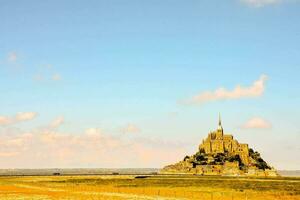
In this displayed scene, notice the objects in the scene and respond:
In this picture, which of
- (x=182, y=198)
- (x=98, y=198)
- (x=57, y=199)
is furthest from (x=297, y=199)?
(x=57, y=199)

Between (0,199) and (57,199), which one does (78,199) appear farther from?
(0,199)

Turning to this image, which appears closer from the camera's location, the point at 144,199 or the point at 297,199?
the point at 144,199

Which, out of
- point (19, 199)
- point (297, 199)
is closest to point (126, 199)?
point (19, 199)

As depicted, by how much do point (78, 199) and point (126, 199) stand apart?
22.0 feet

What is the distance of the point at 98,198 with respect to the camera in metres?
58.0

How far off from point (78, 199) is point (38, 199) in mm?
5951

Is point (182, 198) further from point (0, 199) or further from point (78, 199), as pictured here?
point (0, 199)

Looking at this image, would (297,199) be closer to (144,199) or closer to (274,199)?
(274,199)

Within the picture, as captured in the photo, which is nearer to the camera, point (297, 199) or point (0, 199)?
point (0, 199)

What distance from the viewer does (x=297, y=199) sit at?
62688 millimetres

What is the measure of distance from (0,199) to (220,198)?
32.2 m

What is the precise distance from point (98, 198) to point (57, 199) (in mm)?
5783

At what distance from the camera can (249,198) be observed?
63.3 m

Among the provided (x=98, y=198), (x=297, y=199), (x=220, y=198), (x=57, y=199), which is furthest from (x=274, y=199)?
(x=57, y=199)
